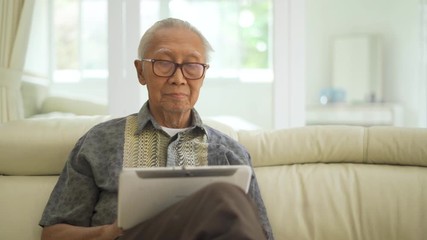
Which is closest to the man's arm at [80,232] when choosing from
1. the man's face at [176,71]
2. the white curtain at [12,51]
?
the man's face at [176,71]

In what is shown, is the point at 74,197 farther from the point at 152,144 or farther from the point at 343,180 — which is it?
the point at 343,180

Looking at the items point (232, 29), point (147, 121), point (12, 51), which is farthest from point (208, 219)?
point (232, 29)

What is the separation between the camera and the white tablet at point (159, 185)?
103 centimetres

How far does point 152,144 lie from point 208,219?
24.5 inches

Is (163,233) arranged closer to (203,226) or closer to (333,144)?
(203,226)

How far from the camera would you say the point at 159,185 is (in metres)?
1.05

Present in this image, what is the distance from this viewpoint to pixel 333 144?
1873 millimetres

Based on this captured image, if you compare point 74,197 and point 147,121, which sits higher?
point 147,121

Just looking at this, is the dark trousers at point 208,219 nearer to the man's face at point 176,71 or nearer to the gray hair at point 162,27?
the man's face at point 176,71

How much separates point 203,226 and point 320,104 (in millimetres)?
4004

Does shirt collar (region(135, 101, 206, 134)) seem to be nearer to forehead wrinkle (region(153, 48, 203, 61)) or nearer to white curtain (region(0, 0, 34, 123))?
forehead wrinkle (region(153, 48, 203, 61))

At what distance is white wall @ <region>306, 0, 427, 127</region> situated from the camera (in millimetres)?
4268

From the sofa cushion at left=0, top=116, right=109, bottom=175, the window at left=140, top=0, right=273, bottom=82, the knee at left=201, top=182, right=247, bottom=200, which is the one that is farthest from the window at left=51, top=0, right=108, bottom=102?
the knee at left=201, top=182, right=247, bottom=200

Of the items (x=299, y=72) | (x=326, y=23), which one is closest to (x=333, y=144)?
(x=299, y=72)
